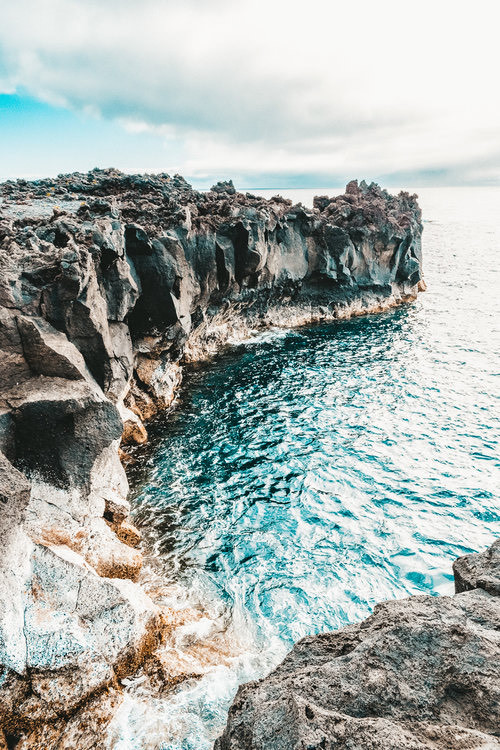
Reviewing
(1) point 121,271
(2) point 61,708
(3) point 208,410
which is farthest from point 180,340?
(2) point 61,708

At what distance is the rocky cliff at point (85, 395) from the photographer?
1132 cm

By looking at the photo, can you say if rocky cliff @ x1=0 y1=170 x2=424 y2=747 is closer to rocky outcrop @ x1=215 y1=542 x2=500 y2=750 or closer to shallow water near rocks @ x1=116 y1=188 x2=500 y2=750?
shallow water near rocks @ x1=116 y1=188 x2=500 y2=750

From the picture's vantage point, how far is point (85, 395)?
53.1 feet

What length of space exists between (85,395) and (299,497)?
1218cm

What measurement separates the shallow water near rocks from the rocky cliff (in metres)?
1.89

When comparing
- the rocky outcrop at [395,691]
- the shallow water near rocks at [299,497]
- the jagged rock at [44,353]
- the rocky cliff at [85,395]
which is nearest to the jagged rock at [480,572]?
the rocky outcrop at [395,691]

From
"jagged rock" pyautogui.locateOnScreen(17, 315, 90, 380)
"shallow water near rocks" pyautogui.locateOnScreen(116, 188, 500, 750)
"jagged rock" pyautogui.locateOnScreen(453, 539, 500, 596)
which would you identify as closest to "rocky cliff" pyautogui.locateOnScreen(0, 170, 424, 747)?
"jagged rock" pyautogui.locateOnScreen(17, 315, 90, 380)

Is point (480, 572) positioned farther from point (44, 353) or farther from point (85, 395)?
point (44, 353)

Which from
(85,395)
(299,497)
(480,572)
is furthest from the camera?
(299,497)

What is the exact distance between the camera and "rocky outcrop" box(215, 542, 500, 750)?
18.7 ft

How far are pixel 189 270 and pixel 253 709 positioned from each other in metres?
31.3

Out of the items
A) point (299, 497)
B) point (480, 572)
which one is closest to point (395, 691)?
point (480, 572)

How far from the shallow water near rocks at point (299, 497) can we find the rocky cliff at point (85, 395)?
1.89 metres

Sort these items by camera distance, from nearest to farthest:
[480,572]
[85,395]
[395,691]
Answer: [395,691] < [480,572] < [85,395]
